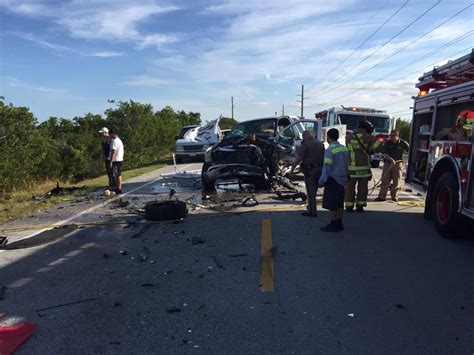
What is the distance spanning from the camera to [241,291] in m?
4.16

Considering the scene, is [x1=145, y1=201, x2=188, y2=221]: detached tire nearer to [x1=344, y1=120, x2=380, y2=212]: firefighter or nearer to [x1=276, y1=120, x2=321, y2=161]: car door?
[x1=344, y1=120, x2=380, y2=212]: firefighter

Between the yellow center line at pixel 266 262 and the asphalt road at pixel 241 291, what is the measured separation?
7cm

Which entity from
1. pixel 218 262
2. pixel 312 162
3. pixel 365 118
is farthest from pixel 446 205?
pixel 365 118

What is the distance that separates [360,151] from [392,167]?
1892 mm

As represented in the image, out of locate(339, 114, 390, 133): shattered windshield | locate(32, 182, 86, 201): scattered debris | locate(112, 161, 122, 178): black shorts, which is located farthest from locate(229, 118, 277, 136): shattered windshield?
locate(339, 114, 390, 133): shattered windshield

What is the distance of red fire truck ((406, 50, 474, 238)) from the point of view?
19.0ft

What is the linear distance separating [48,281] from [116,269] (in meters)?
0.72

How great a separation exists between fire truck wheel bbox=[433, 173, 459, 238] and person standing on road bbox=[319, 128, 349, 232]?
1.46 metres

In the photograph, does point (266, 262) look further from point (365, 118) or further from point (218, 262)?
point (365, 118)

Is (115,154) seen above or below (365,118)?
below

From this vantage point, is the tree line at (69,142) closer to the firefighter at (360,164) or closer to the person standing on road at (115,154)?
the person standing on road at (115,154)

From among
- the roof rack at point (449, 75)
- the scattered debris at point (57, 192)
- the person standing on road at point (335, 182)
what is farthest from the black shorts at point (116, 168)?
the roof rack at point (449, 75)

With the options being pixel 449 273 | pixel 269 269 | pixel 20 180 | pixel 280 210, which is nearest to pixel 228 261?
pixel 269 269

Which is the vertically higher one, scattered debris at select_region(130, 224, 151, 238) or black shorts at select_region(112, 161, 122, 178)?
black shorts at select_region(112, 161, 122, 178)
